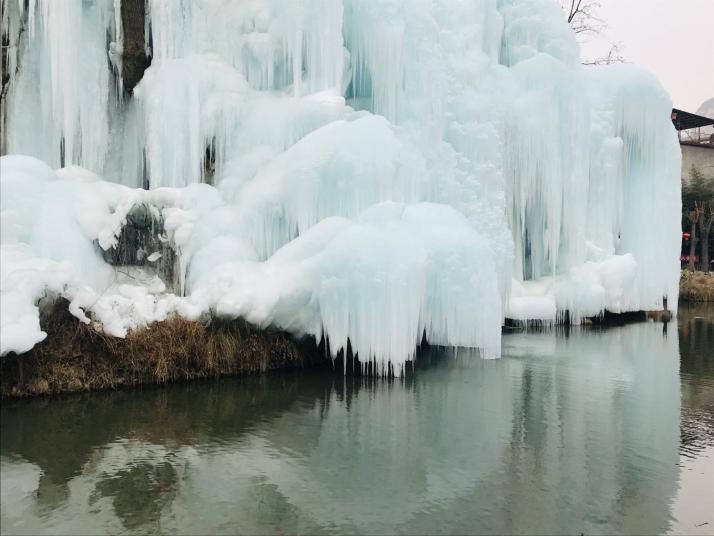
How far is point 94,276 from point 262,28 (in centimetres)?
460

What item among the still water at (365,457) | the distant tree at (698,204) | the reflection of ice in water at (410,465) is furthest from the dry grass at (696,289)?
the reflection of ice in water at (410,465)

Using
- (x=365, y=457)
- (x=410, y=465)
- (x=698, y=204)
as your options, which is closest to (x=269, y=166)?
(x=365, y=457)

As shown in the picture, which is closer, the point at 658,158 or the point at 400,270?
the point at 400,270

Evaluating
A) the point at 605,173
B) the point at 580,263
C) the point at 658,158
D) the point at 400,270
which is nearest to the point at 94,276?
the point at 400,270

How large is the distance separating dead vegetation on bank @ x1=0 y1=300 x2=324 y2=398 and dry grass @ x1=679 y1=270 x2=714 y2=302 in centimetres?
2120

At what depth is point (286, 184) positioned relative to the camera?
8.81 m

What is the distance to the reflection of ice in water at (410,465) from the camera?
4.59 metres

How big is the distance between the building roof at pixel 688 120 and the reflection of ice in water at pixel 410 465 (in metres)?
22.5

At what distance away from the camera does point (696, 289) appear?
25578 mm

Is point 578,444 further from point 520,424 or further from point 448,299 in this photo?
point 448,299

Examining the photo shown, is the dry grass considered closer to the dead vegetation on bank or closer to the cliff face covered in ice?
the cliff face covered in ice

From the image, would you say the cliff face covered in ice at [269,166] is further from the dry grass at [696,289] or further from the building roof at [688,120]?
the building roof at [688,120]

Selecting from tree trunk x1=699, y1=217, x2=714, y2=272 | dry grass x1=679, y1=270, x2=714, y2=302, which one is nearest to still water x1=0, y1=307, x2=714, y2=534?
dry grass x1=679, y1=270, x2=714, y2=302

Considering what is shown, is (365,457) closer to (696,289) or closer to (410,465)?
→ (410,465)
